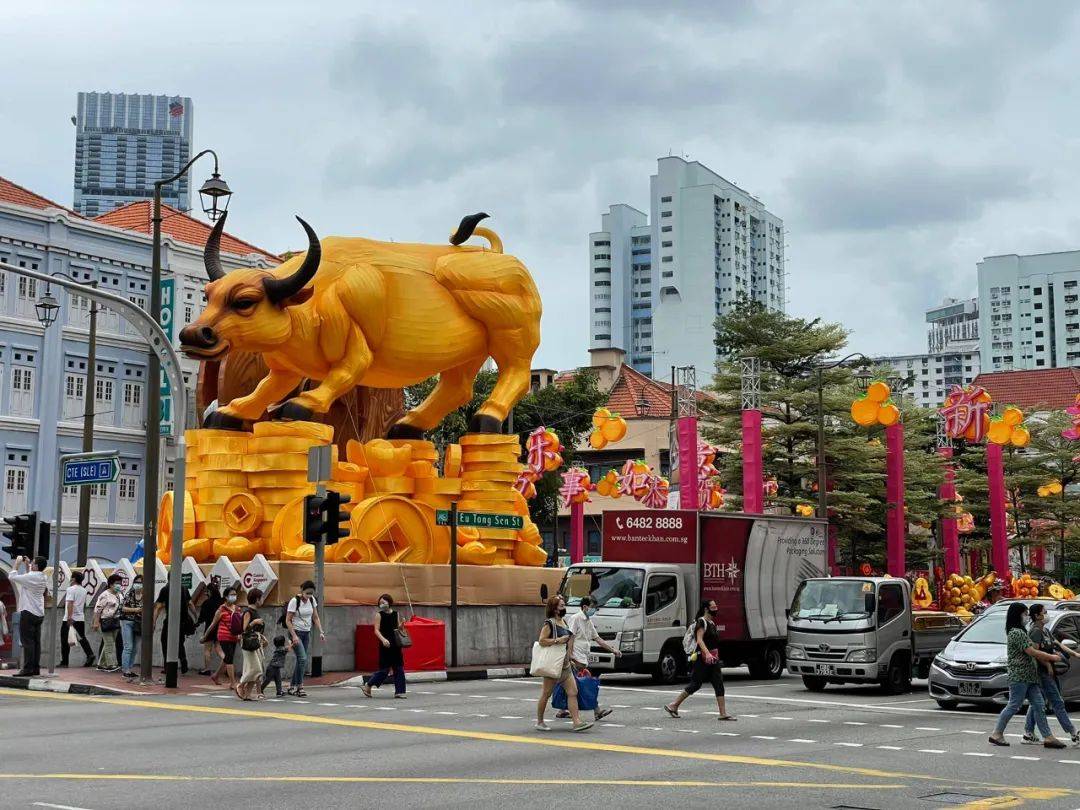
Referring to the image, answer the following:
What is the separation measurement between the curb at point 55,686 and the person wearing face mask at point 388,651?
373cm

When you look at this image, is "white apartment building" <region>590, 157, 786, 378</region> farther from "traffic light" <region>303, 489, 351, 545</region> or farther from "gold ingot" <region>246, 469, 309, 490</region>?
"traffic light" <region>303, 489, 351, 545</region>

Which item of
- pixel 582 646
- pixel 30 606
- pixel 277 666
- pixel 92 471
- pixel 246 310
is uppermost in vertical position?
pixel 246 310

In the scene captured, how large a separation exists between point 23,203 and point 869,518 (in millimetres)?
29342

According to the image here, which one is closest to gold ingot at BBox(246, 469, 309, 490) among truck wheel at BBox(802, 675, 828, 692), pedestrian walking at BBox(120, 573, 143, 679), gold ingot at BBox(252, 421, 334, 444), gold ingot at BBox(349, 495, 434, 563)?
gold ingot at BBox(252, 421, 334, 444)

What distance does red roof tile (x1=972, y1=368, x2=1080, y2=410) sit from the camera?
81.6 meters

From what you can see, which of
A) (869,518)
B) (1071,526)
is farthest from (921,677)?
(1071,526)

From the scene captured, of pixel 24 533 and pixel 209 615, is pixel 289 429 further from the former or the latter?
pixel 24 533

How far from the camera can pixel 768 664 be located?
25750mm

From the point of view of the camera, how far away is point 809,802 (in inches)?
430

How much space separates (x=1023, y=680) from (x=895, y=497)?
27.1 meters

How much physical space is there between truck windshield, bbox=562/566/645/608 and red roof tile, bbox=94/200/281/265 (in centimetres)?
2937

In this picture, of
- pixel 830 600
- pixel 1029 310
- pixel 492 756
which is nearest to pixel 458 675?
pixel 830 600

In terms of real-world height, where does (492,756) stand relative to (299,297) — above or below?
below

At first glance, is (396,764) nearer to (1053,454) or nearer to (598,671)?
(598,671)
